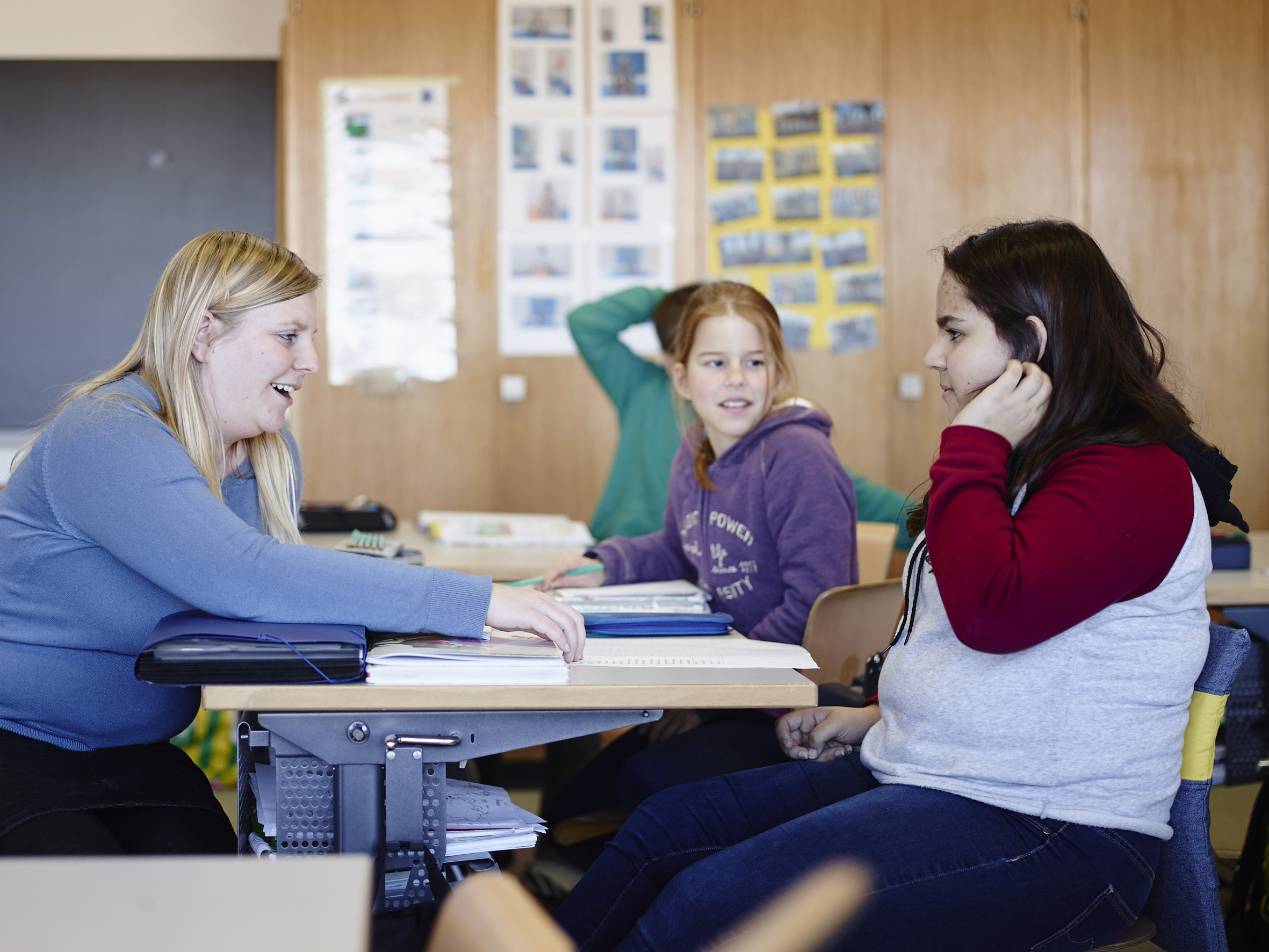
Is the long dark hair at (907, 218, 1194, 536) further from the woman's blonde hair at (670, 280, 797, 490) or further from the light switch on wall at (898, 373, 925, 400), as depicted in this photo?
the light switch on wall at (898, 373, 925, 400)

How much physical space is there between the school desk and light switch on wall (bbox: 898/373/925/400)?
269 centimetres

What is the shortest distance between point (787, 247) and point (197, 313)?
263 cm

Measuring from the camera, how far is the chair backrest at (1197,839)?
3.71 ft

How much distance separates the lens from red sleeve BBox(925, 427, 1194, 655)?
1042mm

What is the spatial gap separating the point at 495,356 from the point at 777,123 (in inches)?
48.6

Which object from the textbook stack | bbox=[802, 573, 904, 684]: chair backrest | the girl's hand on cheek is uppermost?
the girl's hand on cheek

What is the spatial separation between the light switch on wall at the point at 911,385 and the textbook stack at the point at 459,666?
278cm

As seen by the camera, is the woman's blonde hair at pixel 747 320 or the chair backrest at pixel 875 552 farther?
the chair backrest at pixel 875 552

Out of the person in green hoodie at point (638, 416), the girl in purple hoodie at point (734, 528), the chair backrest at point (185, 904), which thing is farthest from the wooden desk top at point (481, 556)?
the chair backrest at point (185, 904)

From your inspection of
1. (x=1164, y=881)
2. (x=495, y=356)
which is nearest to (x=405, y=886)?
(x=1164, y=881)

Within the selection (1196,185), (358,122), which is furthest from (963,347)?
(1196,185)

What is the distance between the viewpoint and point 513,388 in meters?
3.66

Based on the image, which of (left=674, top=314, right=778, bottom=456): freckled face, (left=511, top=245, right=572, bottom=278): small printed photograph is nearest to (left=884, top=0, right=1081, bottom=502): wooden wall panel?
(left=511, top=245, right=572, bottom=278): small printed photograph

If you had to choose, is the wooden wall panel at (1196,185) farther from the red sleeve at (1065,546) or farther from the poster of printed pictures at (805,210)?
the red sleeve at (1065,546)
